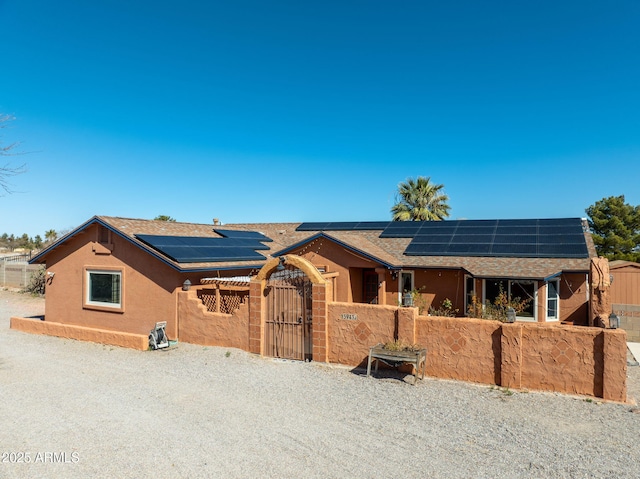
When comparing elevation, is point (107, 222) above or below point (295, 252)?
above

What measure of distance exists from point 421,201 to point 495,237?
43.9ft

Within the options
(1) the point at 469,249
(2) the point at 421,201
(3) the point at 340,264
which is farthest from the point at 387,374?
(2) the point at 421,201

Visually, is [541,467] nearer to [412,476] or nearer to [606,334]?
[412,476]

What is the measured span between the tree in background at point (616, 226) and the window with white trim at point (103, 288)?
1429 inches

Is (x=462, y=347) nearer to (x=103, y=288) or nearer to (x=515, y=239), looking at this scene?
(x=515, y=239)

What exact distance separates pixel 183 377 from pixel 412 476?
7.09m

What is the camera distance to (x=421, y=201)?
32.6 m

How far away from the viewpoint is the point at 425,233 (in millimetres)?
21234

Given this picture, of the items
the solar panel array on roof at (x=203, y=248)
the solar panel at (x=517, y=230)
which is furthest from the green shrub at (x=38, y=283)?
the solar panel at (x=517, y=230)

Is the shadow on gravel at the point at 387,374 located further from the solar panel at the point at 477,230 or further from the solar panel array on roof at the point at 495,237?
the solar panel at the point at 477,230

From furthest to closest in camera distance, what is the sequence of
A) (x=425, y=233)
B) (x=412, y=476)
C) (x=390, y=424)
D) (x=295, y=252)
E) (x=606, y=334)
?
(x=425, y=233)
(x=295, y=252)
(x=606, y=334)
(x=390, y=424)
(x=412, y=476)

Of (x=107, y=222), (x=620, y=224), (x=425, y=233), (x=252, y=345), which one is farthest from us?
(x=620, y=224)

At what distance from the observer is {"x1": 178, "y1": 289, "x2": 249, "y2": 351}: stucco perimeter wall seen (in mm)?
13695

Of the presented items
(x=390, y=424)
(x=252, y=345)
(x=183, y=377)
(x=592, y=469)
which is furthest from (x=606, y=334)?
(x=183, y=377)
